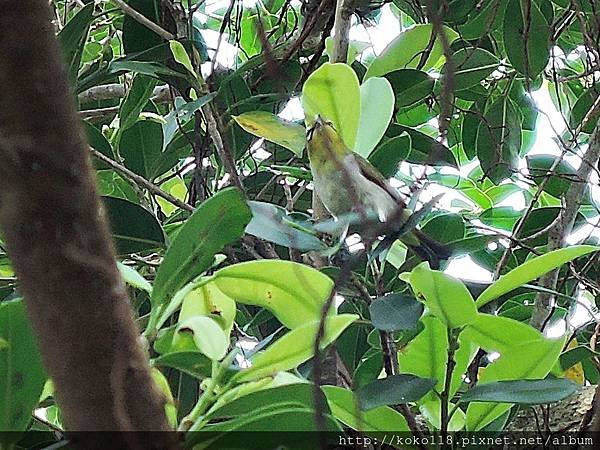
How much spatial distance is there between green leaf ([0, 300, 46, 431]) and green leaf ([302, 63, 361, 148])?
34cm

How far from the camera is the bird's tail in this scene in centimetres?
67

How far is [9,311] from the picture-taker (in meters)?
0.37

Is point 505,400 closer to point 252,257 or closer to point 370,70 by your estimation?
point 252,257

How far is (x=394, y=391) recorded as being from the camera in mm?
484

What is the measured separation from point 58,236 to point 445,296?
0.98 feet

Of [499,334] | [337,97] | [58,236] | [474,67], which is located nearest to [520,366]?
[499,334]

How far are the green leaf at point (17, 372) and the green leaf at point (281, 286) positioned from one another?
0.11m

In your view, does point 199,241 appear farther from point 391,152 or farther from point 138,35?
point 138,35

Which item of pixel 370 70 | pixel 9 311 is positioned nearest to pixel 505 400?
pixel 9 311

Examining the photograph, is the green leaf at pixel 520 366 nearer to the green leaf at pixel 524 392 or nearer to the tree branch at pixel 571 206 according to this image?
the green leaf at pixel 524 392

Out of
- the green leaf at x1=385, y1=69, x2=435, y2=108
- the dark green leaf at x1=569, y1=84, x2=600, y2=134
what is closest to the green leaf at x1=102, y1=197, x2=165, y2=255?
the green leaf at x1=385, y1=69, x2=435, y2=108

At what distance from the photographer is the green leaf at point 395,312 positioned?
1.64 ft

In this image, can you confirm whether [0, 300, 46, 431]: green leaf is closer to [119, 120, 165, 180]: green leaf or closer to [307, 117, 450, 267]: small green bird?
[307, 117, 450, 267]: small green bird

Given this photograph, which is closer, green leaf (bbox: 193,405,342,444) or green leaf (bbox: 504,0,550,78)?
green leaf (bbox: 193,405,342,444)
